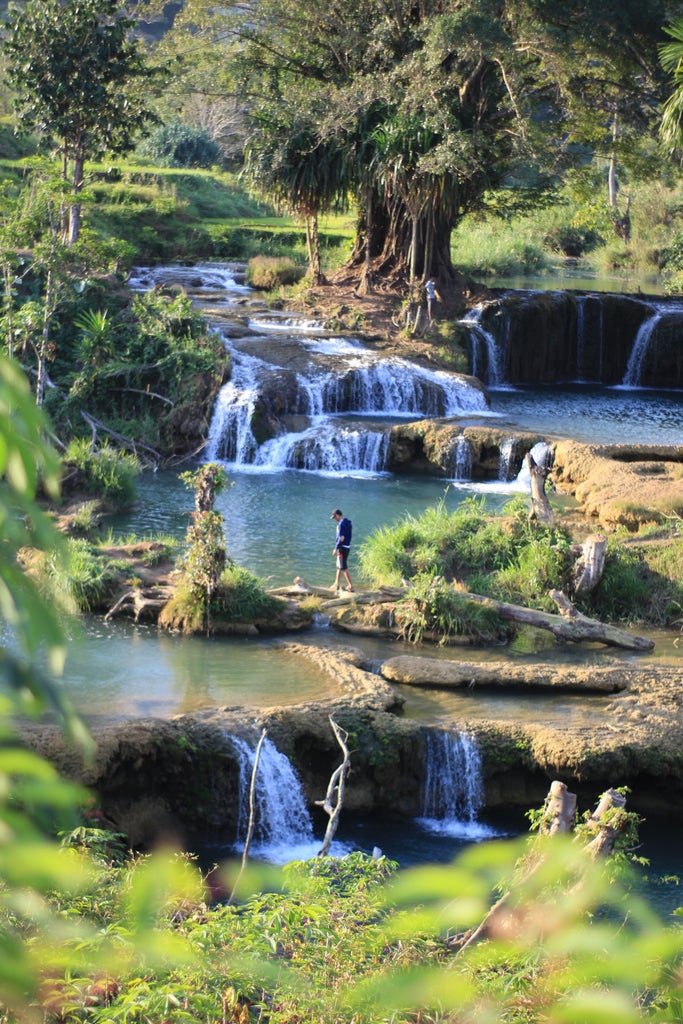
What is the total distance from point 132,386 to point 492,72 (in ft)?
42.6

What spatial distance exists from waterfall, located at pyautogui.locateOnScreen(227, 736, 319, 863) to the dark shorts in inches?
148

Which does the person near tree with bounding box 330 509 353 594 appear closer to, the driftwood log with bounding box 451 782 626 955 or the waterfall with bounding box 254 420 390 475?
the driftwood log with bounding box 451 782 626 955

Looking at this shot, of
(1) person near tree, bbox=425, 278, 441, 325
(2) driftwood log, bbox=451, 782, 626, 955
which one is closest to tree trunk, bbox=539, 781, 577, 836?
(2) driftwood log, bbox=451, 782, 626, 955

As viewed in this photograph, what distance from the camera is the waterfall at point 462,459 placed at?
2112cm

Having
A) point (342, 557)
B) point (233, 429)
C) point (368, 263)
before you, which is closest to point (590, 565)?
point (342, 557)

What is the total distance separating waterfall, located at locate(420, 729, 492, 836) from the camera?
35.3ft

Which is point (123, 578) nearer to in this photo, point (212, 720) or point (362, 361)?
point (212, 720)

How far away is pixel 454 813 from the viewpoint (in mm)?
10836

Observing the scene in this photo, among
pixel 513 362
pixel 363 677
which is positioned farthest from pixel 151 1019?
pixel 513 362

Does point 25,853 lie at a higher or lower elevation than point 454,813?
higher

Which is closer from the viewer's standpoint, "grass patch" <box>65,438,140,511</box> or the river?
the river

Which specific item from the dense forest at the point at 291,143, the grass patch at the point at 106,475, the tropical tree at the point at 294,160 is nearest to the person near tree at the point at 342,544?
the dense forest at the point at 291,143

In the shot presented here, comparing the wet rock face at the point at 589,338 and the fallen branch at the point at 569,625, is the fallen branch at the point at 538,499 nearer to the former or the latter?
the fallen branch at the point at 569,625

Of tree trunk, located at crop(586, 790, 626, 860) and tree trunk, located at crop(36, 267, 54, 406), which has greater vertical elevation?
tree trunk, located at crop(36, 267, 54, 406)
